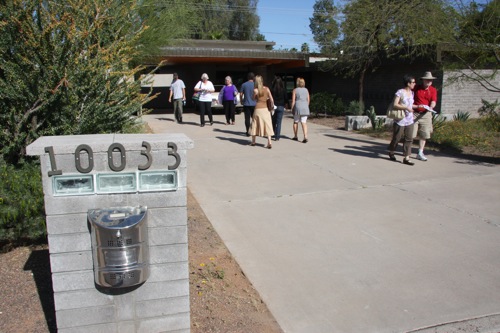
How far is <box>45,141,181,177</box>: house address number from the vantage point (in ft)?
9.04

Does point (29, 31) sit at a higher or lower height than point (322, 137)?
higher

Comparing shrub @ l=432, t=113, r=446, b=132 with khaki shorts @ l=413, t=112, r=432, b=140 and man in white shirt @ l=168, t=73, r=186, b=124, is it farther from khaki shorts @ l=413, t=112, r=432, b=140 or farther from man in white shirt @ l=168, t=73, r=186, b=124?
man in white shirt @ l=168, t=73, r=186, b=124

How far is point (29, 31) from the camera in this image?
202 inches

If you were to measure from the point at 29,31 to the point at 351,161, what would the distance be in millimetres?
6190

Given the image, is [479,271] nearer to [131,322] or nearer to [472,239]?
[472,239]

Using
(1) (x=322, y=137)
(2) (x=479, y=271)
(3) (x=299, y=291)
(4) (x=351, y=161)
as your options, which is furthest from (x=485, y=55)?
(3) (x=299, y=291)

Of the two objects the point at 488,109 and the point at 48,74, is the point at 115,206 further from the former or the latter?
the point at 488,109

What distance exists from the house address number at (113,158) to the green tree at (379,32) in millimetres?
12063

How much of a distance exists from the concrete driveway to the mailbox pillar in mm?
1068

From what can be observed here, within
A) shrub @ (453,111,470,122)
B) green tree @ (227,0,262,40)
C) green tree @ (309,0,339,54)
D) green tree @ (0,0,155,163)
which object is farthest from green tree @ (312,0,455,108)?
green tree @ (227,0,262,40)

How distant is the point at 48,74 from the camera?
5168mm

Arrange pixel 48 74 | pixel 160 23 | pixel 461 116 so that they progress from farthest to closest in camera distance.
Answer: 1. pixel 461 116
2. pixel 160 23
3. pixel 48 74

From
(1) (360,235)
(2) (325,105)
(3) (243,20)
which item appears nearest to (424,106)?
(1) (360,235)

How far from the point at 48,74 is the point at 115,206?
2.95 meters
